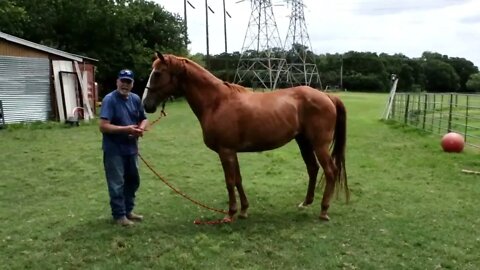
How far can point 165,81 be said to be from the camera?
560cm

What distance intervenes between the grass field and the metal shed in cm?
724

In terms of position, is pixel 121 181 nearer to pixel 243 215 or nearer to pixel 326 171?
pixel 243 215

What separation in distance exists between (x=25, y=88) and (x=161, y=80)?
555 inches

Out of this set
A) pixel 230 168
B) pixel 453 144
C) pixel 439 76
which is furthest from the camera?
pixel 439 76

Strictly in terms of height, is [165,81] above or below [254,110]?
above

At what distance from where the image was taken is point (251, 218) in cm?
601

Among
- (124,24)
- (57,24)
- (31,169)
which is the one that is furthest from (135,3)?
(31,169)

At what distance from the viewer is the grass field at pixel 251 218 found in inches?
181

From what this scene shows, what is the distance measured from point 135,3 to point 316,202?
2875 centimetres

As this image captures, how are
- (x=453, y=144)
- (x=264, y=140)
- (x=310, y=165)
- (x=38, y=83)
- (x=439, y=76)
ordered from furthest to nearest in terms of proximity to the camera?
(x=439, y=76), (x=38, y=83), (x=453, y=144), (x=310, y=165), (x=264, y=140)

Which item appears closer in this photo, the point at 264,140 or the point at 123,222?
the point at 123,222

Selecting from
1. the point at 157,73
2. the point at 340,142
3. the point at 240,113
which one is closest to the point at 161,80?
the point at 157,73

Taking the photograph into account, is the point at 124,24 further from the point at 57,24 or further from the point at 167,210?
the point at 167,210

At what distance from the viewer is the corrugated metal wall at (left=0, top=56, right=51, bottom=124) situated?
1720cm
